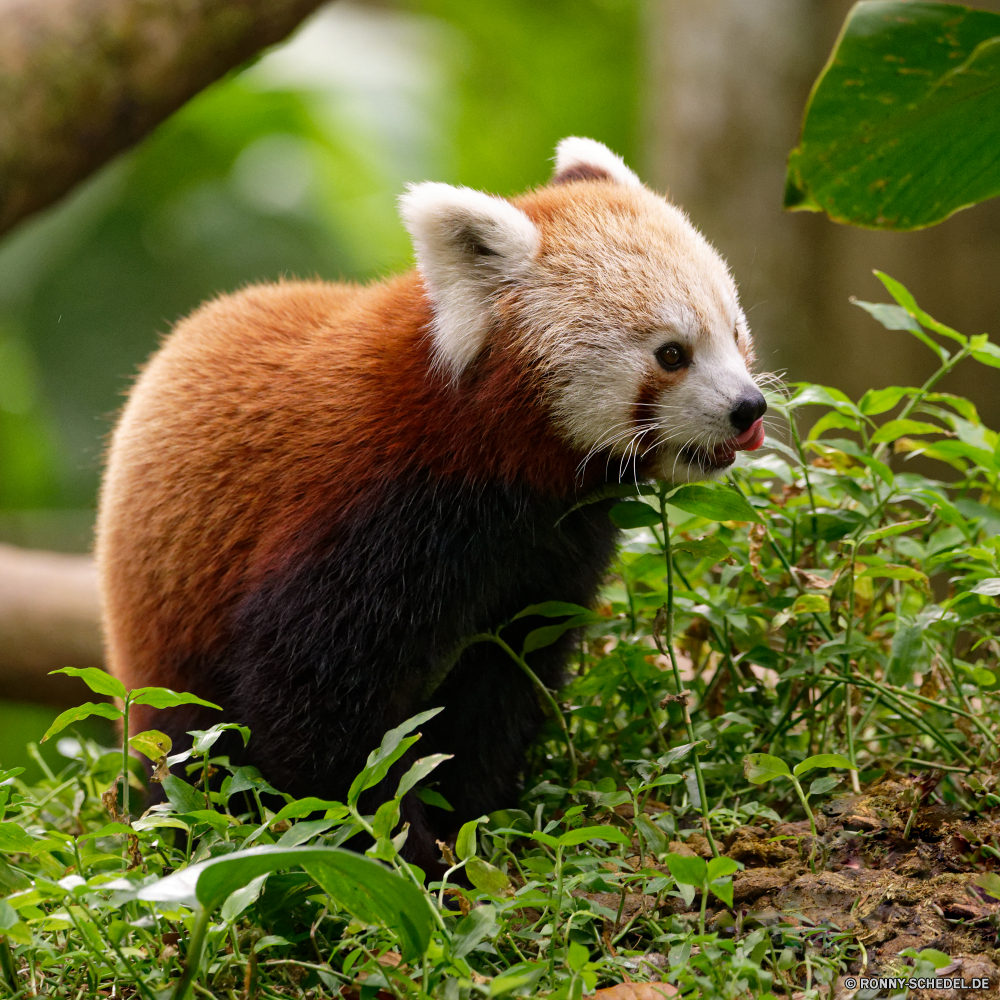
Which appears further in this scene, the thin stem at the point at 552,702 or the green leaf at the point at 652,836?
the thin stem at the point at 552,702

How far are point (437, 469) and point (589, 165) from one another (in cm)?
79

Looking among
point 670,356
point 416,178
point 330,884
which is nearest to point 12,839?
point 330,884

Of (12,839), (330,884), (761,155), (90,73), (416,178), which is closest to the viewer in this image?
(330,884)

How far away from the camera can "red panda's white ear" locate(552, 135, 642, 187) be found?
217 centimetres

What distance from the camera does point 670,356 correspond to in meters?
1.81

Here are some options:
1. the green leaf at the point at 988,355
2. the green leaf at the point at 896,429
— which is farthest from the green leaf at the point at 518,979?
the green leaf at the point at 988,355

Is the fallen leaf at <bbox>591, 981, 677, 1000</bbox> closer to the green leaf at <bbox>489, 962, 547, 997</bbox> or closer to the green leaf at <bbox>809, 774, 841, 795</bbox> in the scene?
the green leaf at <bbox>489, 962, 547, 997</bbox>

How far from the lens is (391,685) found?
1.81 metres

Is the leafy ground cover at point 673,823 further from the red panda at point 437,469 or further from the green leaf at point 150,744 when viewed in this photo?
the red panda at point 437,469

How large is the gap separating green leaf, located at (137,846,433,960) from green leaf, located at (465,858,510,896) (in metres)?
0.19

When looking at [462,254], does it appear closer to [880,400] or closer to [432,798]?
[880,400]

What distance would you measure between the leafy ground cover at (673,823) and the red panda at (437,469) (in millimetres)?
122

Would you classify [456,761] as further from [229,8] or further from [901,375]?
[901,375]

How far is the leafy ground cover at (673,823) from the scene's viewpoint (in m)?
1.24
